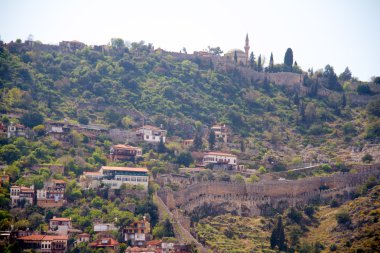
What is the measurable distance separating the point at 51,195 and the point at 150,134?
1988 cm

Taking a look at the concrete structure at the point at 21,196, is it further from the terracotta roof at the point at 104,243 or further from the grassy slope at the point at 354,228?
the grassy slope at the point at 354,228

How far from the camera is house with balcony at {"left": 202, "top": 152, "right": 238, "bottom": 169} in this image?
8556cm

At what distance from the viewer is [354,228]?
2726 inches

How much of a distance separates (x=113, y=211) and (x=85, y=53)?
4046cm

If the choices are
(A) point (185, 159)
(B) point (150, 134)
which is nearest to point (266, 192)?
(A) point (185, 159)

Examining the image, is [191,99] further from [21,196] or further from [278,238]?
[21,196]

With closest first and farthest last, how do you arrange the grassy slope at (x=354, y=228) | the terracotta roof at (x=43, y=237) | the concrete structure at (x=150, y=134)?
the terracotta roof at (x=43, y=237), the grassy slope at (x=354, y=228), the concrete structure at (x=150, y=134)

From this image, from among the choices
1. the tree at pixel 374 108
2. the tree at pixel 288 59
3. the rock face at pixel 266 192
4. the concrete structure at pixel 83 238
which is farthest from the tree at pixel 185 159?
the tree at pixel 288 59

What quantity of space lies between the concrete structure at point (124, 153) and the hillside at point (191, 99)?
7523 mm

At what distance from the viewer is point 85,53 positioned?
351ft

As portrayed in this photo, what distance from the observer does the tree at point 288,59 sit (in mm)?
111031

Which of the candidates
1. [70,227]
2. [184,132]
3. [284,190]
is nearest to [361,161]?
[284,190]

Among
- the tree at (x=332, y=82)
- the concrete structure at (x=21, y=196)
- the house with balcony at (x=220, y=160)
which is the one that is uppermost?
the tree at (x=332, y=82)

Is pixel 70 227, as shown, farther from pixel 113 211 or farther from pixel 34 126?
pixel 34 126
